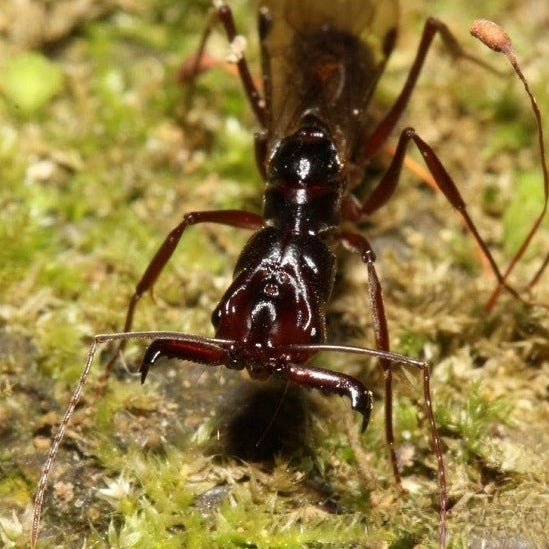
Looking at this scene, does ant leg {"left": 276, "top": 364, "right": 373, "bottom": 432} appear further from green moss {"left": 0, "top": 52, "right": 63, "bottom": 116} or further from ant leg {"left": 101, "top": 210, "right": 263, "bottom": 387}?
green moss {"left": 0, "top": 52, "right": 63, "bottom": 116}

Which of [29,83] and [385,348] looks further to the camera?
[29,83]

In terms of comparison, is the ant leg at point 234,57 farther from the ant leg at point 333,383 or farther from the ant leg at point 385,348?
the ant leg at point 333,383

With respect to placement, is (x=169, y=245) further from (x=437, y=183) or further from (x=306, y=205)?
(x=437, y=183)

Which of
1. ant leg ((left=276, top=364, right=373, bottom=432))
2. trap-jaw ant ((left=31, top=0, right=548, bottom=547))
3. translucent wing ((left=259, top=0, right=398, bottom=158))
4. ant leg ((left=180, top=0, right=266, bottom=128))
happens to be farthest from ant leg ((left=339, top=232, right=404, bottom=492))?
ant leg ((left=180, top=0, right=266, bottom=128))

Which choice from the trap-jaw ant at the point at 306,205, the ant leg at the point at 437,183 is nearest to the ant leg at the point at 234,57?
the trap-jaw ant at the point at 306,205

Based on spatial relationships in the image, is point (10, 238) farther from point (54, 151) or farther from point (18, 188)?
point (54, 151)

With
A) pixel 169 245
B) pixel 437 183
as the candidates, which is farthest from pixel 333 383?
pixel 437 183

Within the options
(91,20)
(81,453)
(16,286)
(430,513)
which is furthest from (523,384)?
(91,20)
